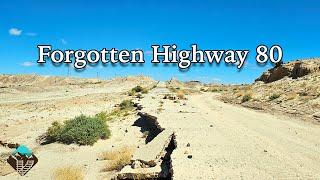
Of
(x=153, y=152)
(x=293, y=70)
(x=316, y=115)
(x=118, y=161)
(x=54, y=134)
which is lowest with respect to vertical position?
(x=118, y=161)

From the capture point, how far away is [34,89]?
9362 cm

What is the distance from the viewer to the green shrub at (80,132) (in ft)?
72.8

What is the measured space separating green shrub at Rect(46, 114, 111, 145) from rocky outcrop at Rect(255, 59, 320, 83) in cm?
2923

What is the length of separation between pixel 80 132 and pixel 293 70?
35.1 metres

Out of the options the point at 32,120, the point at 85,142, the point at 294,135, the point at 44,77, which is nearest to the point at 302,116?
the point at 294,135

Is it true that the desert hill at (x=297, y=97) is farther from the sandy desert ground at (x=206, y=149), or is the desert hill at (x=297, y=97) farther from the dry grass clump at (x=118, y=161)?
the dry grass clump at (x=118, y=161)

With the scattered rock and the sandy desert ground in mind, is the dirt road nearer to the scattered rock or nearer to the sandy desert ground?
the sandy desert ground

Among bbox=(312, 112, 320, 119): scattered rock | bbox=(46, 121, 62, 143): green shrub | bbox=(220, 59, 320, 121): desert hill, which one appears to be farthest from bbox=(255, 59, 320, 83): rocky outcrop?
bbox=(46, 121, 62, 143): green shrub

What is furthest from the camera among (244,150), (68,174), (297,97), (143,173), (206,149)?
(297,97)

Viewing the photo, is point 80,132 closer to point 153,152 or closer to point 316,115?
point 153,152

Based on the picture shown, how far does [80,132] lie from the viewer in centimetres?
2242

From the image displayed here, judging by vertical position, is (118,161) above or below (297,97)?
below

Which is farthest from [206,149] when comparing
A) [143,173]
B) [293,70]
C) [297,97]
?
[293,70]

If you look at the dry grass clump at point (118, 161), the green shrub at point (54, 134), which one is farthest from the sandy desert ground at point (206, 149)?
the green shrub at point (54, 134)
